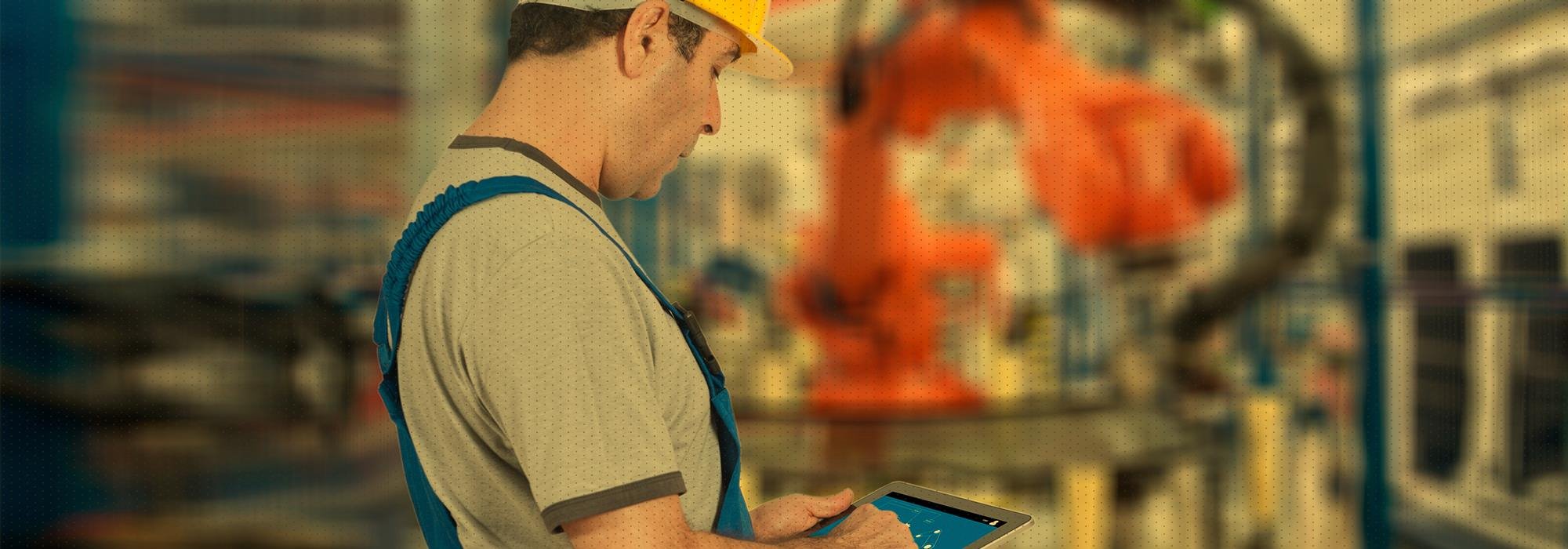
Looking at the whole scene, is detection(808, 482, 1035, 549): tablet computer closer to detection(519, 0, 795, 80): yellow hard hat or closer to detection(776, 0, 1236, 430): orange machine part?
detection(519, 0, 795, 80): yellow hard hat

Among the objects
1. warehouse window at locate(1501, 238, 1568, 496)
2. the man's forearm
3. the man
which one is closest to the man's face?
the man

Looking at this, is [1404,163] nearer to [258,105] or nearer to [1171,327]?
[1171,327]

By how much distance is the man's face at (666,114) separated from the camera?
0.66 metres

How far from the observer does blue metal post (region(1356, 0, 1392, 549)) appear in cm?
199

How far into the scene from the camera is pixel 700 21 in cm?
67

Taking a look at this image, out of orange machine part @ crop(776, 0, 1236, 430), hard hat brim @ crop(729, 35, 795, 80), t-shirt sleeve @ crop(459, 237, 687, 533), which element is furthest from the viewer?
orange machine part @ crop(776, 0, 1236, 430)

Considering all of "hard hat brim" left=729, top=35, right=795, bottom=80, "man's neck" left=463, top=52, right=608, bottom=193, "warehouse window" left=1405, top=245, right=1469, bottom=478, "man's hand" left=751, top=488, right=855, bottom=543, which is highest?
"hard hat brim" left=729, top=35, right=795, bottom=80

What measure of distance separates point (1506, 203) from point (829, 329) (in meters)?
1.93

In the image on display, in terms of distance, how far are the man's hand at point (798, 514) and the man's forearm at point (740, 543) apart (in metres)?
0.12

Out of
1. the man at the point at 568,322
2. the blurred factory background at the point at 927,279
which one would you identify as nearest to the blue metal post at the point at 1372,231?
the blurred factory background at the point at 927,279

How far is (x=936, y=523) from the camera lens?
2.41 ft

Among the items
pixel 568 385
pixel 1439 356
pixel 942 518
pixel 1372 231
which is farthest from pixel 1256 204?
pixel 568 385

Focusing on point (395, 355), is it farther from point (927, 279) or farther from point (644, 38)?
point (927, 279)

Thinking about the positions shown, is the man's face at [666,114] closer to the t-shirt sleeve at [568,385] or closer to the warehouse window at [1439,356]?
the t-shirt sleeve at [568,385]
